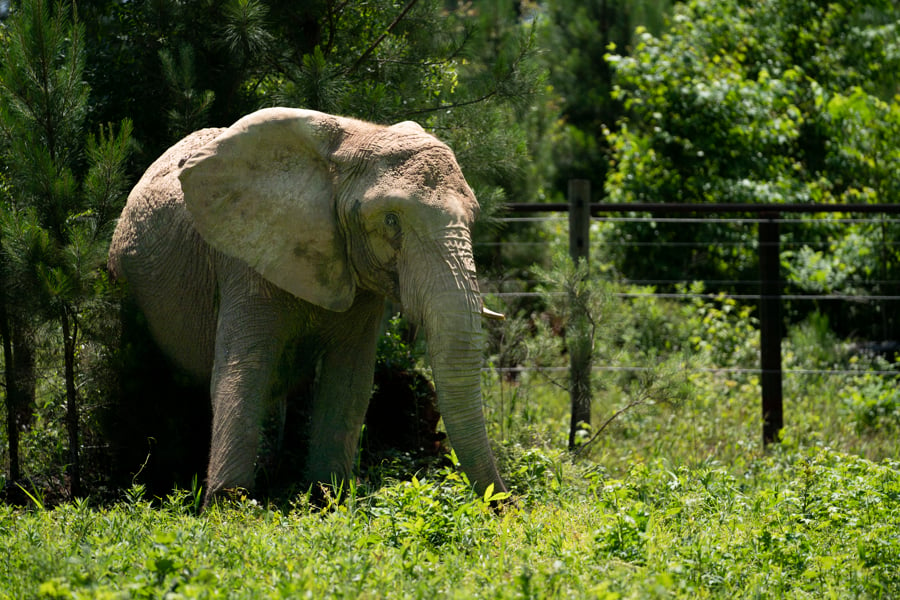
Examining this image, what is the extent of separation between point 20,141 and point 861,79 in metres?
12.4

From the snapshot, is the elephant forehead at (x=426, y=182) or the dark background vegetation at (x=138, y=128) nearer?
the elephant forehead at (x=426, y=182)

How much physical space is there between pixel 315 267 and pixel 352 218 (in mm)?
329

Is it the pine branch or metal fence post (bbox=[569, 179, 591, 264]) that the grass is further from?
the pine branch

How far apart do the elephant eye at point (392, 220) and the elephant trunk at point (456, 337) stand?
0.88 feet

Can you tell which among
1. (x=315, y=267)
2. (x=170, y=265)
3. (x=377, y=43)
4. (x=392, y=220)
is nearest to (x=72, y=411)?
(x=170, y=265)

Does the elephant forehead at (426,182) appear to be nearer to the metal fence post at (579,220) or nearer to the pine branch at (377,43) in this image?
the pine branch at (377,43)

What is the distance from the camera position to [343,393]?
21.3 feet

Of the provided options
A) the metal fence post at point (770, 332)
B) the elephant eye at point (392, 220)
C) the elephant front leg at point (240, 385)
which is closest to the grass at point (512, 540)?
the elephant front leg at point (240, 385)

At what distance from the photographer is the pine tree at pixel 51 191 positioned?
6176 millimetres

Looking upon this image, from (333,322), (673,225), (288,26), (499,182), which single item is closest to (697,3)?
(673,225)

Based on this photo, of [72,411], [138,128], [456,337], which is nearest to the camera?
[456,337]

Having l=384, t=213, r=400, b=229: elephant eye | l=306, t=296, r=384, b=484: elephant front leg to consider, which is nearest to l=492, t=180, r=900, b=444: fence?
l=306, t=296, r=384, b=484: elephant front leg

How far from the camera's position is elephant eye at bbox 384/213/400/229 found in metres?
5.64

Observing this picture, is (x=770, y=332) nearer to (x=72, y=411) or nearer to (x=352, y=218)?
(x=352, y=218)
